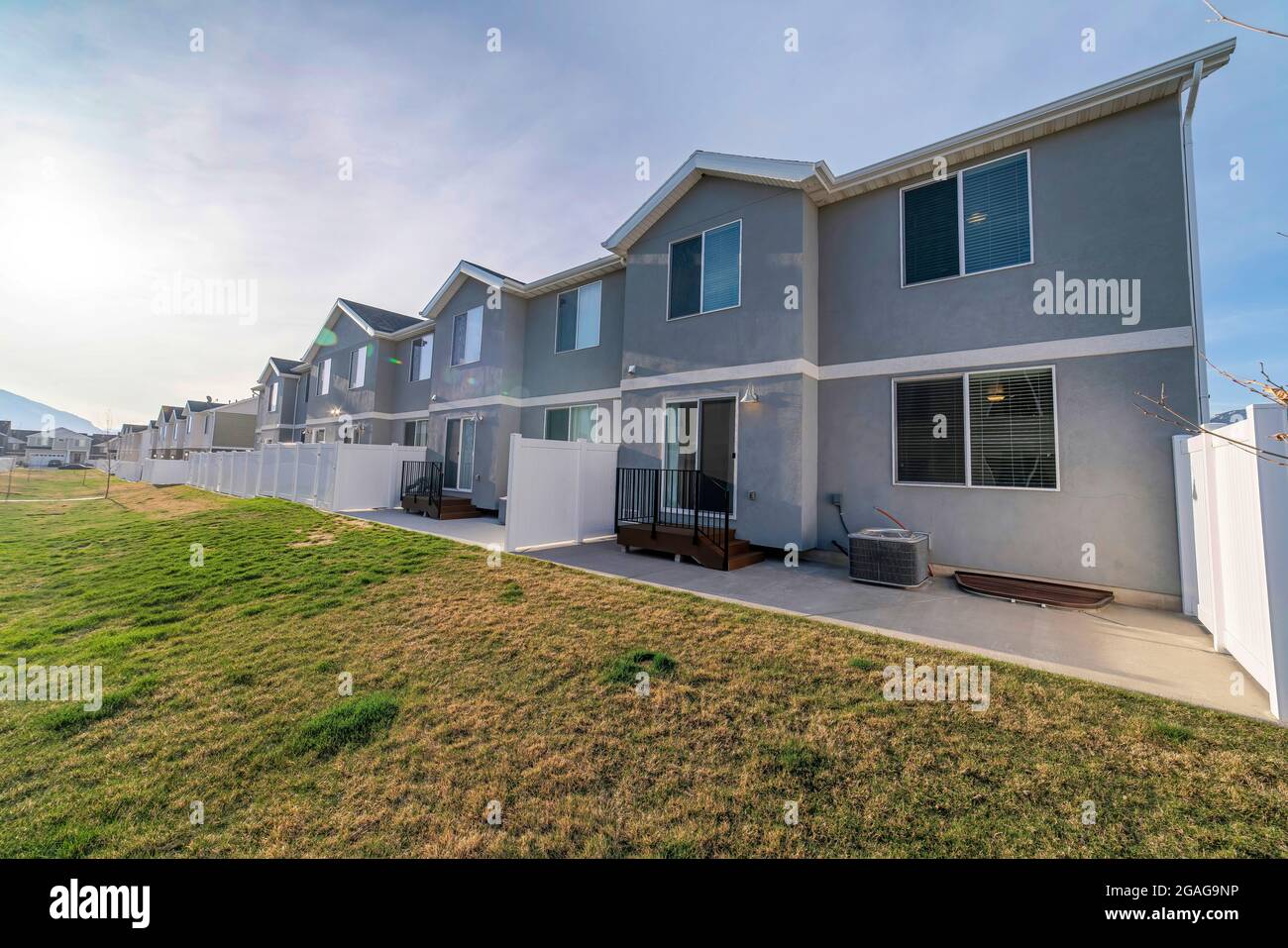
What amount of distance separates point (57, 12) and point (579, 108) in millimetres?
7318

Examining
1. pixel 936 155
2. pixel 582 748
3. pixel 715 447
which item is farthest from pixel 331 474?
pixel 936 155

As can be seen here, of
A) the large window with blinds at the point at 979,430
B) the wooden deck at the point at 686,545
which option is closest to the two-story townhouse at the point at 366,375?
the wooden deck at the point at 686,545

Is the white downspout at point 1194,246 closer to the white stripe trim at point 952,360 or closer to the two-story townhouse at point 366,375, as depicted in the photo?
the white stripe trim at point 952,360

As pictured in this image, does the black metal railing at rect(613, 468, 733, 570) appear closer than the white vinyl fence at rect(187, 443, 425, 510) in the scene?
Yes

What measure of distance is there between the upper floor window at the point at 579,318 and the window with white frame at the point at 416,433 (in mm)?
6471

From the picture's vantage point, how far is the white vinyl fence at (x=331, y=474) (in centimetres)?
1288

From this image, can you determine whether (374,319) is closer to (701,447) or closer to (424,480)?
(424,480)

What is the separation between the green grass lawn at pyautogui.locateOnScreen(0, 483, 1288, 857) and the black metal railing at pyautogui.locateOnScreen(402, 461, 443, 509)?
716cm

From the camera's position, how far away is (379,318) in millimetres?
18219

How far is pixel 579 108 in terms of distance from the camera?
9125 millimetres

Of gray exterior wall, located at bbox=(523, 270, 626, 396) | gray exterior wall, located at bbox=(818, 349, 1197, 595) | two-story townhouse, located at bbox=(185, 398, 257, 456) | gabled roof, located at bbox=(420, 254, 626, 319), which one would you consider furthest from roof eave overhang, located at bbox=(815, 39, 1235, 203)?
two-story townhouse, located at bbox=(185, 398, 257, 456)

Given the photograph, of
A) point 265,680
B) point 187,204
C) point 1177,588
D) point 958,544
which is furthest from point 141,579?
point 1177,588

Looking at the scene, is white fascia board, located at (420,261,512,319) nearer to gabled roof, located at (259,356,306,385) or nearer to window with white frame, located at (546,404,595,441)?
window with white frame, located at (546,404,595,441)

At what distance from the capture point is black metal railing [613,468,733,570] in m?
8.37
